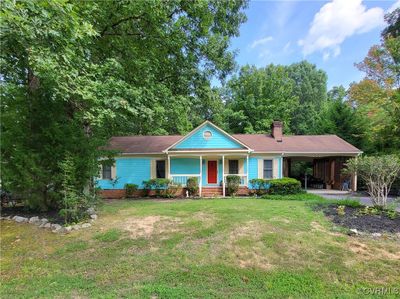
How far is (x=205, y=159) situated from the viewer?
653 inches

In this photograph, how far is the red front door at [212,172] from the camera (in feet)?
54.4

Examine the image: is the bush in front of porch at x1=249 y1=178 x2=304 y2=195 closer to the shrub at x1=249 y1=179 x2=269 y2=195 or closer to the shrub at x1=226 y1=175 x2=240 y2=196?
the shrub at x1=249 y1=179 x2=269 y2=195

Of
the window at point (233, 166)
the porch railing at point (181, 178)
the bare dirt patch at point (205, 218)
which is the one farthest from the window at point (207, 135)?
the bare dirt patch at point (205, 218)

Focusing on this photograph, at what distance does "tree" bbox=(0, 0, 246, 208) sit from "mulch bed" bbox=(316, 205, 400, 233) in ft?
21.2

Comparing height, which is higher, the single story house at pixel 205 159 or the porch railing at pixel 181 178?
the single story house at pixel 205 159

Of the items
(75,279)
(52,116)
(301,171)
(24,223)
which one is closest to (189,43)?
(52,116)

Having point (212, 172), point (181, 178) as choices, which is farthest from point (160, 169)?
point (212, 172)

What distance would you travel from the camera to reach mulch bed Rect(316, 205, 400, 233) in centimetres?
631

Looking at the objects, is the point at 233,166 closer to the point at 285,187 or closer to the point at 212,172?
the point at 212,172

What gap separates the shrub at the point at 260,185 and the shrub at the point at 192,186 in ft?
10.7

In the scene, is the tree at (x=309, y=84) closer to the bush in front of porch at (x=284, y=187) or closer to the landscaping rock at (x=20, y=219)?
the bush in front of porch at (x=284, y=187)

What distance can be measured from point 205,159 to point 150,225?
1003 centimetres

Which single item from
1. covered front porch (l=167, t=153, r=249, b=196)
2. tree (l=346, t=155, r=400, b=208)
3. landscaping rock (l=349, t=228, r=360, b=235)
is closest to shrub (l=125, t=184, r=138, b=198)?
covered front porch (l=167, t=153, r=249, b=196)

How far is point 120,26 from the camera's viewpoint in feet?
35.6
